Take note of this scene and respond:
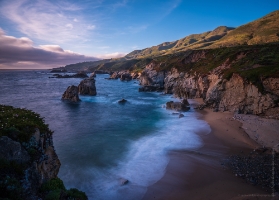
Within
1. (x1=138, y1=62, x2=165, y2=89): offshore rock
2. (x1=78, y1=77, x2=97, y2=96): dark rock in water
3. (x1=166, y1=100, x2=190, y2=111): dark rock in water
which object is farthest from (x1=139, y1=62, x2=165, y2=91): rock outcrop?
(x1=166, y1=100, x2=190, y2=111): dark rock in water

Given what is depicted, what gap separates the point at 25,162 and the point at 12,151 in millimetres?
754

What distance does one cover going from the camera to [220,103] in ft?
119

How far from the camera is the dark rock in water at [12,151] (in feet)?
25.6

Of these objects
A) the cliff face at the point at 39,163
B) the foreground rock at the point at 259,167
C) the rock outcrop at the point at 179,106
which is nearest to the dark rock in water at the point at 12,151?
the cliff face at the point at 39,163

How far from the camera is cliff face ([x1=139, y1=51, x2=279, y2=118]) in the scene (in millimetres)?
28703

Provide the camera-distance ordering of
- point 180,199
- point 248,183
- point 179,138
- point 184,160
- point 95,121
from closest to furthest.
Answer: point 180,199
point 248,183
point 184,160
point 179,138
point 95,121

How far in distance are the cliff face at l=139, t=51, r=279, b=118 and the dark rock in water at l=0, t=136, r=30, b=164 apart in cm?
3115

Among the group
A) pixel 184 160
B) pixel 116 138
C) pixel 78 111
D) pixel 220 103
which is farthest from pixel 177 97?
pixel 184 160

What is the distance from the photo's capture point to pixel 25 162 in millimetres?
8305

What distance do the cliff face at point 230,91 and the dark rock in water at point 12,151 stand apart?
1226 inches

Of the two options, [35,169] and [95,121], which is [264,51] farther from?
[35,169]

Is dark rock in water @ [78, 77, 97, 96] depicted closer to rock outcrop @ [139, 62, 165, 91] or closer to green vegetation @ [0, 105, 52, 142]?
rock outcrop @ [139, 62, 165, 91]

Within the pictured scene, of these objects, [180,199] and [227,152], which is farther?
[227,152]

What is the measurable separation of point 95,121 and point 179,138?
16.2 meters
